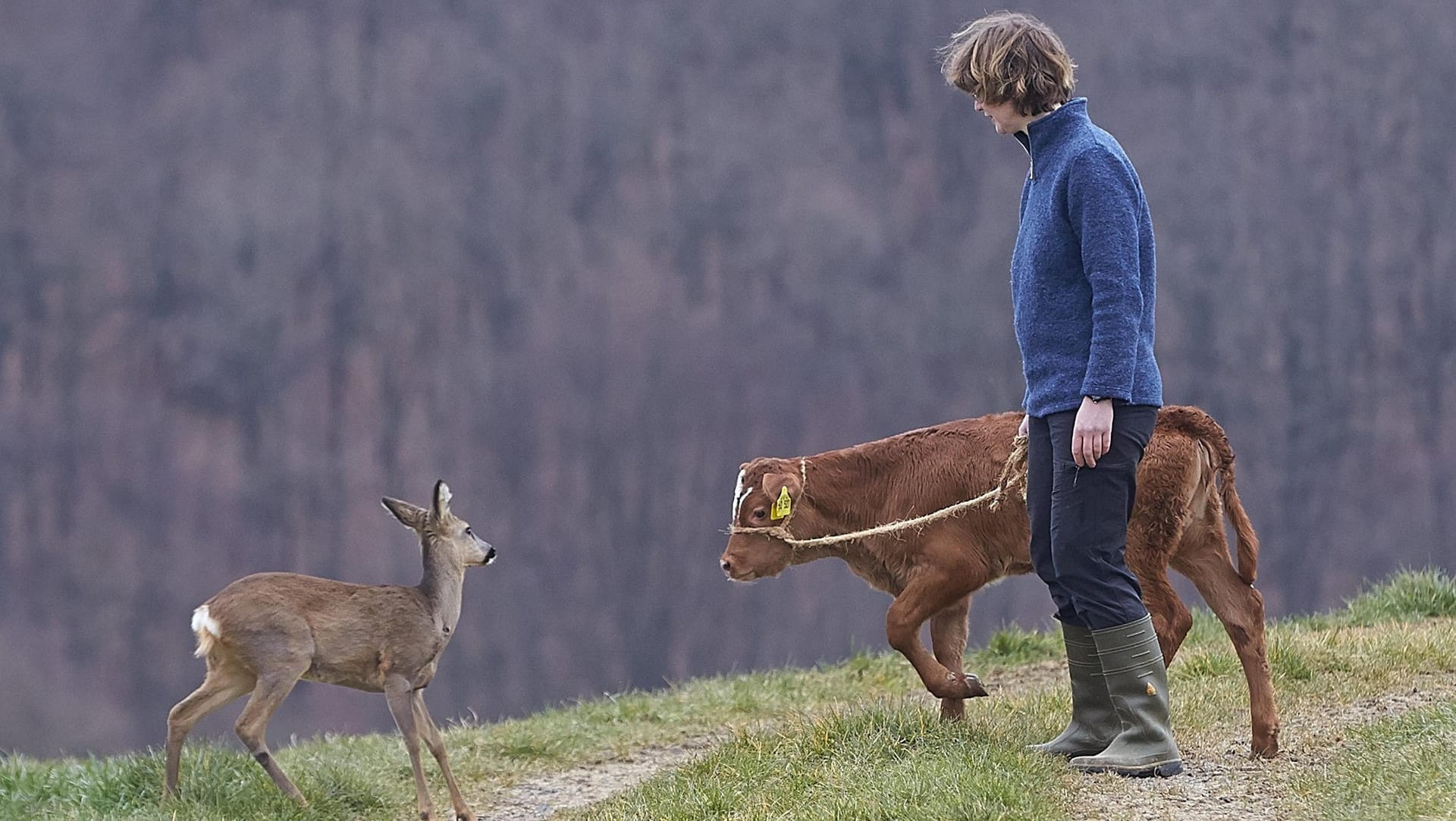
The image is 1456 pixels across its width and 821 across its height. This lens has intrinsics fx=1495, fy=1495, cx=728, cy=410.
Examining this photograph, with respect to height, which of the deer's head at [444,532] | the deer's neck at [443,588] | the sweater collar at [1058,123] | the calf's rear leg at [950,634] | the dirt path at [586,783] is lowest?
the dirt path at [586,783]

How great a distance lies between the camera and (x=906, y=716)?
232 inches

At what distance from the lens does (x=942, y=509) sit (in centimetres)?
633

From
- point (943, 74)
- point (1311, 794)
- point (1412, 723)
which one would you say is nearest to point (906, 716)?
point (1311, 794)

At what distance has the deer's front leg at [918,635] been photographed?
5996 mm

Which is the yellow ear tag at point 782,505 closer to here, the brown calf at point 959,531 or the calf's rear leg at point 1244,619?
the brown calf at point 959,531

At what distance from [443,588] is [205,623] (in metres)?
1.02

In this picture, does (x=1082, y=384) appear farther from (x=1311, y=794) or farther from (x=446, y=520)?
(x=446, y=520)

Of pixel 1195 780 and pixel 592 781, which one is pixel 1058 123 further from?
pixel 592 781

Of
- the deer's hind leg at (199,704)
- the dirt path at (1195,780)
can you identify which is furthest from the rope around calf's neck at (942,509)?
the deer's hind leg at (199,704)

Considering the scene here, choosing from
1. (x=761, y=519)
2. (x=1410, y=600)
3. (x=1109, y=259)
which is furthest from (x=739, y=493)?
(x=1410, y=600)

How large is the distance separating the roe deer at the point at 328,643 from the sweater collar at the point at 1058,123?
9.76 feet

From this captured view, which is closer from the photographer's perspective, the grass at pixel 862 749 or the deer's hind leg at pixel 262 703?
the grass at pixel 862 749

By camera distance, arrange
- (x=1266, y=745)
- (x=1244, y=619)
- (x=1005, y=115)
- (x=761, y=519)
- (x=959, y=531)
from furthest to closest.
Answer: (x=761, y=519) < (x=959, y=531) < (x=1244, y=619) < (x=1266, y=745) < (x=1005, y=115)

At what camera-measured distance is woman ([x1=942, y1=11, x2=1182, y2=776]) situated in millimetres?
5078
